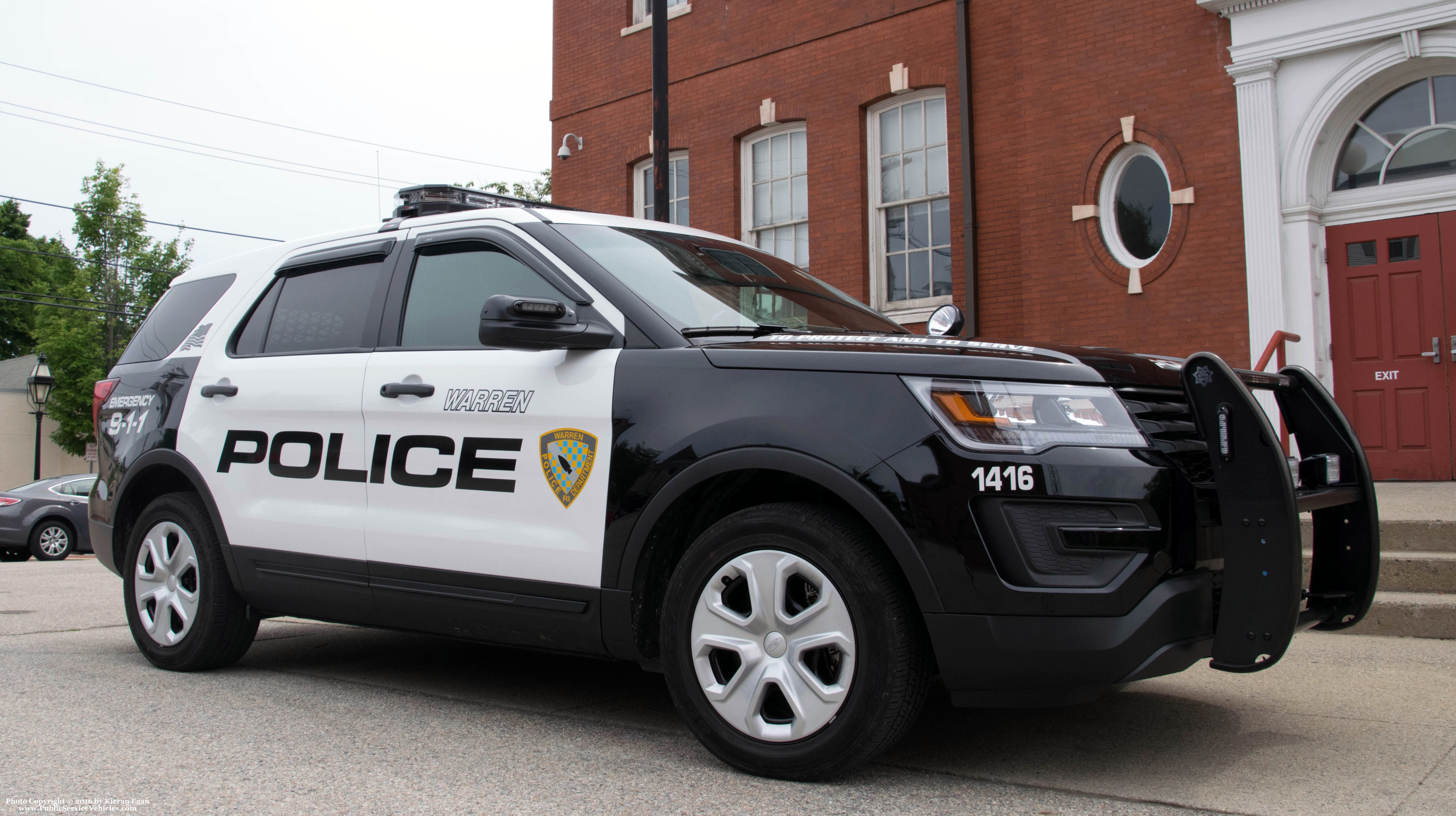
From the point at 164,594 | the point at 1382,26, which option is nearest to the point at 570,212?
the point at 164,594

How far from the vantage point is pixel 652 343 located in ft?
12.2

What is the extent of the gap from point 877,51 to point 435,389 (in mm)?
9650

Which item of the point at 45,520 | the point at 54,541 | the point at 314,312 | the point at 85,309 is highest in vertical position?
the point at 85,309

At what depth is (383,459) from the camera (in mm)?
4273

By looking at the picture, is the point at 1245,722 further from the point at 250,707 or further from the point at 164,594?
the point at 164,594

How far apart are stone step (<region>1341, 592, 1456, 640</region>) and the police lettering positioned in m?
4.31

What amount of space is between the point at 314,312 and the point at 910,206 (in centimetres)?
875

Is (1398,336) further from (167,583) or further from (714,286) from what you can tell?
(167,583)

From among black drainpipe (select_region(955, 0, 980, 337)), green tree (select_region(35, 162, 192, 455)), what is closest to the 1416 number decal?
black drainpipe (select_region(955, 0, 980, 337))

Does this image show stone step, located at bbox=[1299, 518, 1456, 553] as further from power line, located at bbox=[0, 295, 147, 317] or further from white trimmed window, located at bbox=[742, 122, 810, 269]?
power line, located at bbox=[0, 295, 147, 317]

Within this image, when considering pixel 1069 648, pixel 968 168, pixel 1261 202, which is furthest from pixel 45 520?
pixel 1069 648

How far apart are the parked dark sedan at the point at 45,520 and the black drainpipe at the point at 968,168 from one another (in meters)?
13.4

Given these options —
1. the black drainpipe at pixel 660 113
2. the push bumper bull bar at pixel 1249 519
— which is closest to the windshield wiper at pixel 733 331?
the push bumper bull bar at pixel 1249 519

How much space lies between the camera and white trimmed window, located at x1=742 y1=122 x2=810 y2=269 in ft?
44.4
